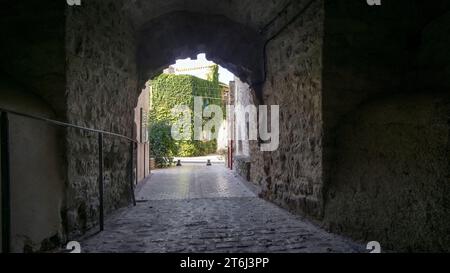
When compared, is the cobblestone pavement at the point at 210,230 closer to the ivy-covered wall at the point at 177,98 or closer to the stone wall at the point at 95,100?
the stone wall at the point at 95,100

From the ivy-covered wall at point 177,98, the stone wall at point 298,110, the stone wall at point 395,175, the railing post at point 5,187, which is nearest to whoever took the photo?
the railing post at point 5,187

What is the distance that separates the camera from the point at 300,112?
428cm

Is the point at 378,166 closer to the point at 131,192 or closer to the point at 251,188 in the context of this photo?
the point at 131,192

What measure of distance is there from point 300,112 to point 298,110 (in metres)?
0.07

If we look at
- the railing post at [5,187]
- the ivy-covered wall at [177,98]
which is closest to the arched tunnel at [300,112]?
the railing post at [5,187]

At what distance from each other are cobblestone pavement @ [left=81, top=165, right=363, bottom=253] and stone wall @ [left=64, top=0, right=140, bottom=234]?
0.34 m

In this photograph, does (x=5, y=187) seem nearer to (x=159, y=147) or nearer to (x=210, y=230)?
(x=210, y=230)

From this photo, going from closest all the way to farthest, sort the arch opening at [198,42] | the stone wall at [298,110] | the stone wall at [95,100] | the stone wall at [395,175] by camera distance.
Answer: the stone wall at [395,175]
the stone wall at [95,100]
the stone wall at [298,110]
the arch opening at [198,42]

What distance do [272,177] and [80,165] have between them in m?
3.10

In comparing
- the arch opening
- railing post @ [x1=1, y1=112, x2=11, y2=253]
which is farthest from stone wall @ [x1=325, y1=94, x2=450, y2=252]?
the arch opening

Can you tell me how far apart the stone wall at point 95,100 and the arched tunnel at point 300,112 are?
0.02 m

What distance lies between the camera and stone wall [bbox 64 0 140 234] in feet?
10.2

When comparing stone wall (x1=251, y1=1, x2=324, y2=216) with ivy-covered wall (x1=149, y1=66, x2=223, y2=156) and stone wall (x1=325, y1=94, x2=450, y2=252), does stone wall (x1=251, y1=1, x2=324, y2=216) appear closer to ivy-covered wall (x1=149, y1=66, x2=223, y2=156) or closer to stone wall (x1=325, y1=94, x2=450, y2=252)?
stone wall (x1=325, y1=94, x2=450, y2=252)

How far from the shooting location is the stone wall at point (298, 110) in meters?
3.79
